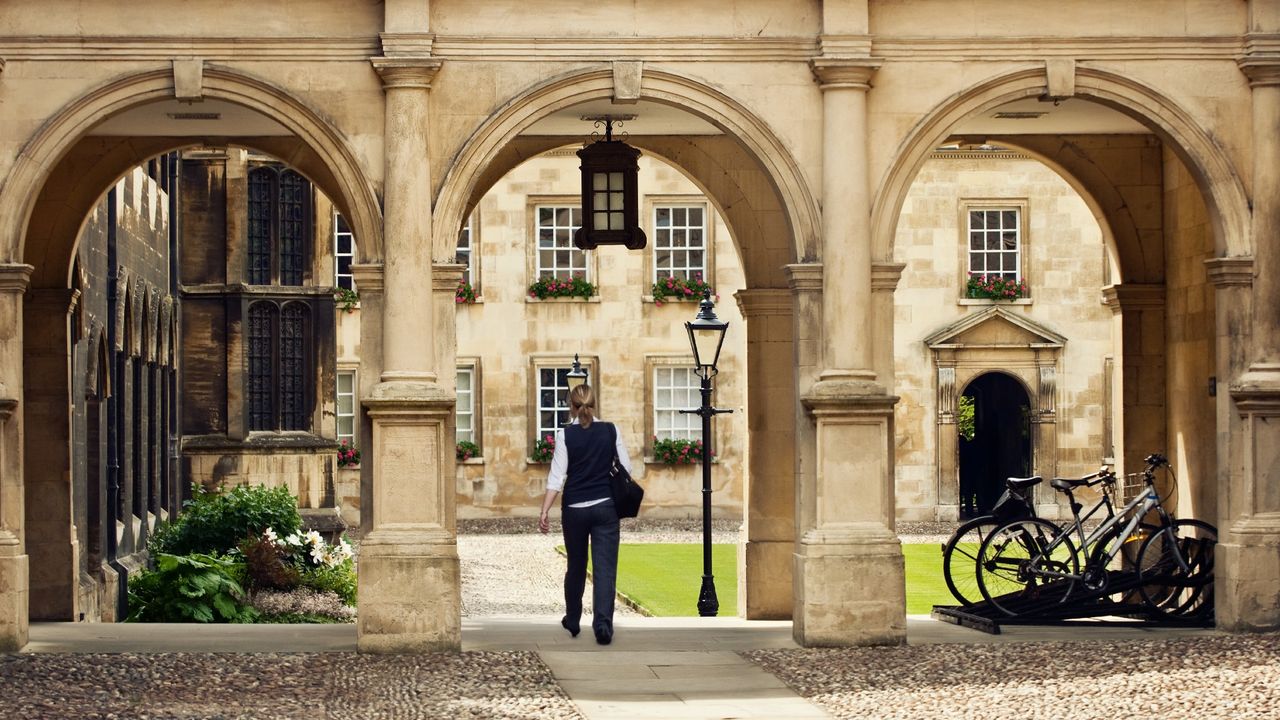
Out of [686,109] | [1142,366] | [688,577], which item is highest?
[686,109]

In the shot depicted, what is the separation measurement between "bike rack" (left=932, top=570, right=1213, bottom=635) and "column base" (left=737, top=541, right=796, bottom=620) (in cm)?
232

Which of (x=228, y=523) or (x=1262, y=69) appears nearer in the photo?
(x=1262, y=69)

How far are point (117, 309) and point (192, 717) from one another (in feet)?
37.8

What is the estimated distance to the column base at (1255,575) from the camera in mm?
13391

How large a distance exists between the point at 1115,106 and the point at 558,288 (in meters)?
22.1

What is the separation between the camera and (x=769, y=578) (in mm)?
16375

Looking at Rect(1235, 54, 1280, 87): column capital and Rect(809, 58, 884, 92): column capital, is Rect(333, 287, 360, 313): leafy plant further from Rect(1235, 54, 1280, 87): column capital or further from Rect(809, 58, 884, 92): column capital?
Rect(1235, 54, 1280, 87): column capital

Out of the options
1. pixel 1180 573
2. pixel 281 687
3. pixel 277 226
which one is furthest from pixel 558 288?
pixel 281 687

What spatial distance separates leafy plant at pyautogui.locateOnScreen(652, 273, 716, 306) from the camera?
35.3m

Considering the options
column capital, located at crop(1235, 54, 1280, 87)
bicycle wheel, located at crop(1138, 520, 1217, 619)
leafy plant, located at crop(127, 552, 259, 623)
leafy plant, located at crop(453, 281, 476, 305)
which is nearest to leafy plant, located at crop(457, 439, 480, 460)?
leafy plant, located at crop(453, 281, 476, 305)

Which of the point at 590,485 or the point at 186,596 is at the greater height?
the point at 590,485

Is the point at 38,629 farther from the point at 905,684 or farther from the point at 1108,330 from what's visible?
the point at 1108,330

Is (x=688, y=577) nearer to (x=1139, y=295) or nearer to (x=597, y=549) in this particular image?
(x=1139, y=295)

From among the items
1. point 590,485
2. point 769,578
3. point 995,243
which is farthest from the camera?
point 995,243
